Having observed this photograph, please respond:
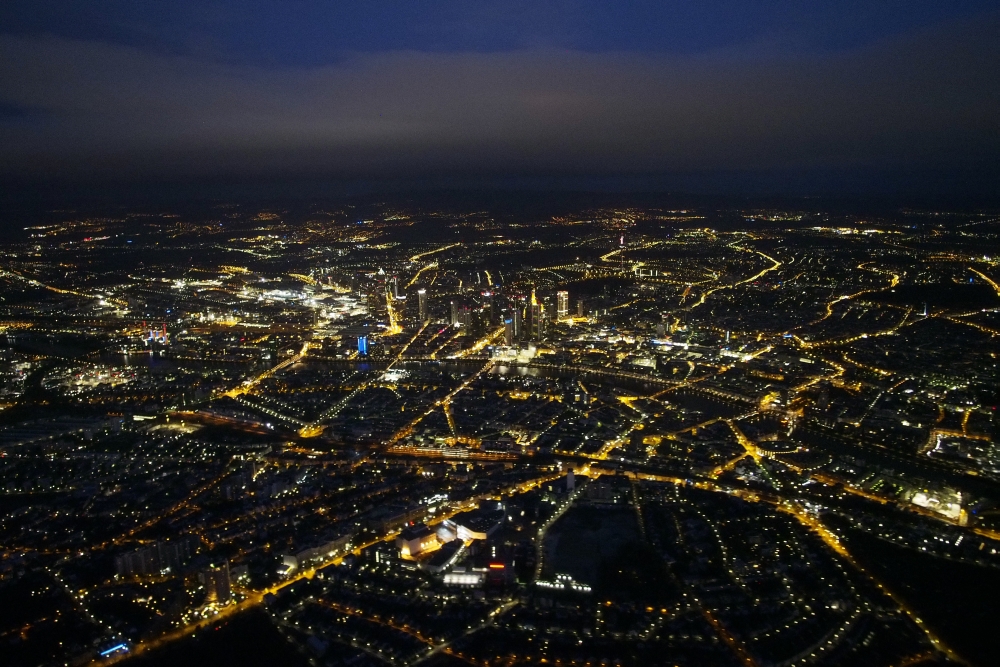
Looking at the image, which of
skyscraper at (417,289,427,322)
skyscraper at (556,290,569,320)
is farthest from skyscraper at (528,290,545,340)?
skyscraper at (417,289,427,322)

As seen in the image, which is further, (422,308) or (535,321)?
(422,308)

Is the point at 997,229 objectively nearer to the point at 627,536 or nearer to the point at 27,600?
the point at 627,536

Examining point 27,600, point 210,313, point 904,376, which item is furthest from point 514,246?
point 27,600

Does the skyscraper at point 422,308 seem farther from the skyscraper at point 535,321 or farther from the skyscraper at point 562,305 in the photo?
the skyscraper at point 562,305

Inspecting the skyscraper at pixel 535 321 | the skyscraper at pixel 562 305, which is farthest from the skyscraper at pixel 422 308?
the skyscraper at pixel 562 305

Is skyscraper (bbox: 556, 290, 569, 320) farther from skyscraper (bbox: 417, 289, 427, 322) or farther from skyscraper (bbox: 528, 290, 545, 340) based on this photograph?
skyscraper (bbox: 417, 289, 427, 322)

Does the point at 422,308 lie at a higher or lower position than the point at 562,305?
lower

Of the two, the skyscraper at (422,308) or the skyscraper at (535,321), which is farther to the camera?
the skyscraper at (422,308)

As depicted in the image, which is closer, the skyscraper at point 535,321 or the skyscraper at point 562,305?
the skyscraper at point 535,321

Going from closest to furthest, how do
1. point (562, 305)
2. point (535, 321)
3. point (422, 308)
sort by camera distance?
point (535, 321)
point (562, 305)
point (422, 308)

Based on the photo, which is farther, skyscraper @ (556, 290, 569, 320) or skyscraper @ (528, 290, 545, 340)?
skyscraper @ (556, 290, 569, 320)

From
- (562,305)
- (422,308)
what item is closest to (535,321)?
(562,305)

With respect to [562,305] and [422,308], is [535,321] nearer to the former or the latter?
[562,305]
